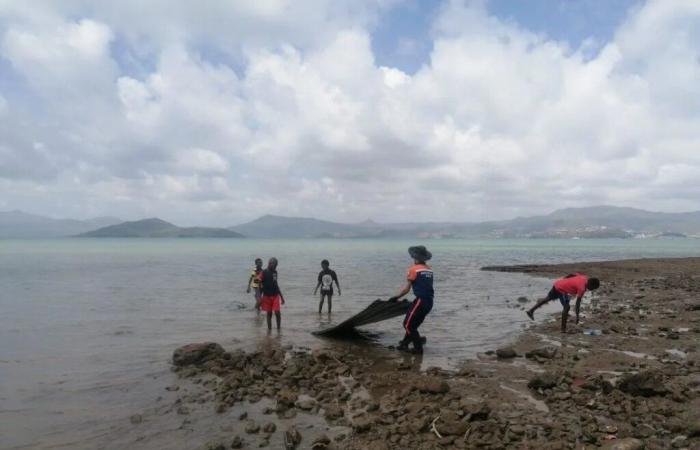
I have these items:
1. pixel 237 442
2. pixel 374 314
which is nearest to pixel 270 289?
pixel 374 314

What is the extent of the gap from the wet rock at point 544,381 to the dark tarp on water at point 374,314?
163 inches

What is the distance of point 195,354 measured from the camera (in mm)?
10047

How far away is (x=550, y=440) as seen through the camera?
5.61 metres

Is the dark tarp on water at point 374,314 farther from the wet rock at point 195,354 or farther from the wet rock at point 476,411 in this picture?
the wet rock at point 476,411

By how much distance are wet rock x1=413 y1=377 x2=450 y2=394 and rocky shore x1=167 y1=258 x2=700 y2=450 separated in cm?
2

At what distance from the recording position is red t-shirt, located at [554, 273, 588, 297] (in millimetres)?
12562

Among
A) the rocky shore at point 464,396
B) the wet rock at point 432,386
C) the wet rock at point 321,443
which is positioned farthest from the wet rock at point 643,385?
the wet rock at point 321,443

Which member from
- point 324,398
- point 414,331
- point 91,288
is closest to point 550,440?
point 324,398

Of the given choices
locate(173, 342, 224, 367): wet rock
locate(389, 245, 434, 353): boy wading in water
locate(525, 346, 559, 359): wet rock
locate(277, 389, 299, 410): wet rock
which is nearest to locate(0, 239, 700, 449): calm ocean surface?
locate(173, 342, 224, 367): wet rock

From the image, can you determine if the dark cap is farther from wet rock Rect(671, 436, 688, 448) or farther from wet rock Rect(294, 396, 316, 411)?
wet rock Rect(671, 436, 688, 448)

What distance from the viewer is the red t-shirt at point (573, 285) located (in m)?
12.6

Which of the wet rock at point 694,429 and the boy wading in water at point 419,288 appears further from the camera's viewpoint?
the boy wading in water at point 419,288

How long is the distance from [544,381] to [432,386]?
1920 millimetres

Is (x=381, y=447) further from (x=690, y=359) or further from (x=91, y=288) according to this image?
(x=91, y=288)
